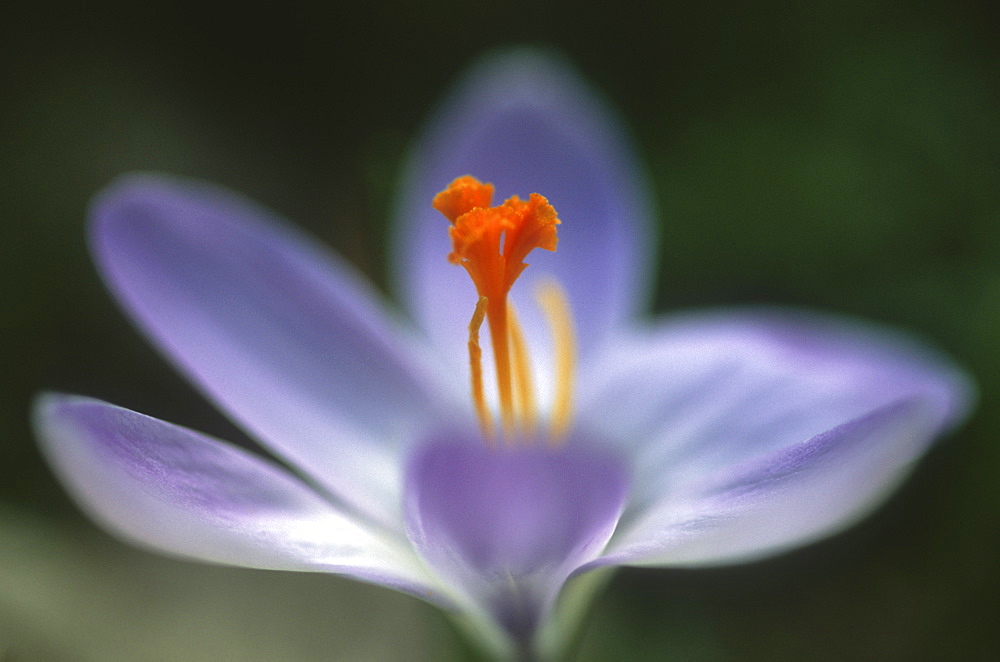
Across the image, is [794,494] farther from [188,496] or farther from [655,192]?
[655,192]

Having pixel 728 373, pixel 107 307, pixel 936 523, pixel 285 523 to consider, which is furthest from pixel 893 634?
pixel 107 307

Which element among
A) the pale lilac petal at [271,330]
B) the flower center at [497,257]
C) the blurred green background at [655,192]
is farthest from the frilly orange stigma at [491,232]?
the blurred green background at [655,192]

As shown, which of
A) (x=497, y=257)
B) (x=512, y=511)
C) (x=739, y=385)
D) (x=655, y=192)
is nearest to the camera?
(x=512, y=511)

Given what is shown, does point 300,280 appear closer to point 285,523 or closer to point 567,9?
point 285,523

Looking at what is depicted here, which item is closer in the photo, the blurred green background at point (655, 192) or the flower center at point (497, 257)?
the flower center at point (497, 257)

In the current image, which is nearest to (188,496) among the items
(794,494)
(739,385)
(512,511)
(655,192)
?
(512,511)

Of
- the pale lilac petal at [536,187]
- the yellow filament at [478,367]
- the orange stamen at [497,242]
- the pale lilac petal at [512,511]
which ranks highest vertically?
the pale lilac petal at [536,187]

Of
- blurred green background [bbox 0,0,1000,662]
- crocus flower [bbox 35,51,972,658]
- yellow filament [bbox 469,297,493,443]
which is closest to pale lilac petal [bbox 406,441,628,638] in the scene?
crocus flower [bbox 35,51,972,658]

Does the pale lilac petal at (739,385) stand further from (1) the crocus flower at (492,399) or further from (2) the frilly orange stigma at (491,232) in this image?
(2) the frilly orange stigma at (491,232)
